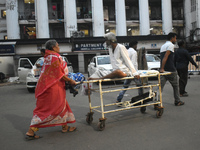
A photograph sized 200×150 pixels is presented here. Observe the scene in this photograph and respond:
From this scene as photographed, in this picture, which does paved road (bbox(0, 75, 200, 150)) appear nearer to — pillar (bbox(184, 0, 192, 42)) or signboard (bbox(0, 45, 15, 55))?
signboard (bbox(0, 45, 15, 55))


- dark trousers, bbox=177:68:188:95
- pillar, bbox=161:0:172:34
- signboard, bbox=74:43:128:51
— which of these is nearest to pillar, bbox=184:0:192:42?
pillar, bbox=161:0:172:34

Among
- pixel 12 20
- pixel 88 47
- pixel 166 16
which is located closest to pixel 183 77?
pixel 88 47

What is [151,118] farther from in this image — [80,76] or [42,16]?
[42,16]

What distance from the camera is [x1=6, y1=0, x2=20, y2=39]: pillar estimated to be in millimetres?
26078

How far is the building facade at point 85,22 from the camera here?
82.6ft

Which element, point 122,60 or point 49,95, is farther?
point 122,60

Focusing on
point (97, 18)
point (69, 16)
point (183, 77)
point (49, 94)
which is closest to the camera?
point (49, 94)

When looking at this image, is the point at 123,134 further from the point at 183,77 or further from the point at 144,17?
the point at 144,17

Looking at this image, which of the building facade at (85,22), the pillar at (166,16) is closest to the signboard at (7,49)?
the building facade at (85,22)

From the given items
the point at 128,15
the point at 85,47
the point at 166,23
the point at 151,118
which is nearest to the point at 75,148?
the point at 151,118

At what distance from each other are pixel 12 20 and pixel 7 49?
475cm

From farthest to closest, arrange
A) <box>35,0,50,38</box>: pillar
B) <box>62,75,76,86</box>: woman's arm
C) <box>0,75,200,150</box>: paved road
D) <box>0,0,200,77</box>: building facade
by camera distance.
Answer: <box>35,0,50,38</box>: pillar
<box>0,0,200,77</box>: building facade
<box>62,75,76,86</box>: woman's arm
<box>0,75,200,150</box>: paved road

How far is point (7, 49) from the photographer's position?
77.1 ft

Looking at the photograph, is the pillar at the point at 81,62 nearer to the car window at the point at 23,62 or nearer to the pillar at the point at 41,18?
the pillar at the point at 41,18
